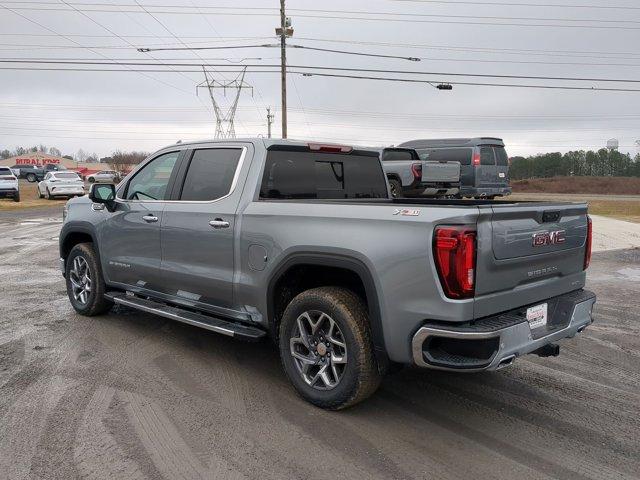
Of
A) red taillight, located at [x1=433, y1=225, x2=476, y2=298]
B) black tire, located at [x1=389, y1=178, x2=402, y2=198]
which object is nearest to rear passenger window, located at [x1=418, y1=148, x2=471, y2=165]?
black tire, located at [x1=389, y1=178, x2=402, y2=198]

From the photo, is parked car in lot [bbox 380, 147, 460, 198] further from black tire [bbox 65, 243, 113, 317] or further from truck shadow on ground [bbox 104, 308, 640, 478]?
truck shadow on ground [bbox 104, 308, 640, 478]

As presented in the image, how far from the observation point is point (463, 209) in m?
3.03

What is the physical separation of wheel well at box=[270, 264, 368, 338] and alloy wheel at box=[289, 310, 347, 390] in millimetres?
275

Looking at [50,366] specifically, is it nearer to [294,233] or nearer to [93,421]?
[93,421]

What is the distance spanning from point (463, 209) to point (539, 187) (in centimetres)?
5120

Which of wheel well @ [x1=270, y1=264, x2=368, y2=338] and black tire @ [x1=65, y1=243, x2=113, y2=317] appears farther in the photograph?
black tire @ [x1=65, y1=243, x2=113, y2=317]

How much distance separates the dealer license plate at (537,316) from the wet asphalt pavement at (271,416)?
68 cm

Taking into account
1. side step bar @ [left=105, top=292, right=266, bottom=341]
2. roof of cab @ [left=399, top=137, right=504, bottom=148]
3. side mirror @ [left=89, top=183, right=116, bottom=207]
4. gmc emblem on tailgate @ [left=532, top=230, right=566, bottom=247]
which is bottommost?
side step bar @ [left=105, top=292, right=266, bottom=341]

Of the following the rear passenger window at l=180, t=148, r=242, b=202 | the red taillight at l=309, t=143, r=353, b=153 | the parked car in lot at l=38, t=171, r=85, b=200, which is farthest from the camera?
the parked car in lot at l=38, t=171, r=85, b=200

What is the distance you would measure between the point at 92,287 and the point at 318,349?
3.30 metres

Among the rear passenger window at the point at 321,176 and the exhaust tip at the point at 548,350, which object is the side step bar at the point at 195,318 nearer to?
the rear passenger window at the point at 321,176

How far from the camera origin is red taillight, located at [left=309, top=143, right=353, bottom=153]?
15.0ft

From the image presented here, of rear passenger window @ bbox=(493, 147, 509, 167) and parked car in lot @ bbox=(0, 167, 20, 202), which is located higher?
rear passenger window @ bbox=(493, 147, 509, 167)

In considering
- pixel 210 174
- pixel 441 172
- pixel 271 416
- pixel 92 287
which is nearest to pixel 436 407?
pixel 271 416
